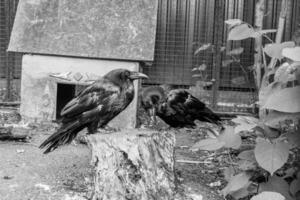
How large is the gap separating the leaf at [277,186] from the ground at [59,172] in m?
0.65

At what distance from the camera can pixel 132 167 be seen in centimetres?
393

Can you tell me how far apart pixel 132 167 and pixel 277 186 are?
1.09 metres

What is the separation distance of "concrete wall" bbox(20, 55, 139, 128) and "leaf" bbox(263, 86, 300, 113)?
125 inches

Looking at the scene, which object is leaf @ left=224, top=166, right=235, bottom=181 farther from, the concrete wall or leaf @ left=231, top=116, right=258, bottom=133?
the concrete wall

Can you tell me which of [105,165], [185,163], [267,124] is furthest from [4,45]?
[267,124]

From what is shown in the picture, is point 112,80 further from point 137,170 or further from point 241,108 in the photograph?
point 241,108

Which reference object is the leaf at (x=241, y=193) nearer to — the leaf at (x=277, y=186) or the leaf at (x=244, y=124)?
the leaf at (x=277, y=186)

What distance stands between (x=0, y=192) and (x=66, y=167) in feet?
2.71

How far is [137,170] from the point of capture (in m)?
3.93

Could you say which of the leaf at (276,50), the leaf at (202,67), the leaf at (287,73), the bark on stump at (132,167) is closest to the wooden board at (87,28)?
the leaf at (202,67)

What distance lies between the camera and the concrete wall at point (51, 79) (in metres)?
6.29

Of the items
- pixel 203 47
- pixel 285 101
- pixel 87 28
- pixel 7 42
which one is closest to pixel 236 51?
pixel 203 47

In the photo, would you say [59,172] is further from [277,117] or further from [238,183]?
[277,117]

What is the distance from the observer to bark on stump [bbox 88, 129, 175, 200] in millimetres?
3854
